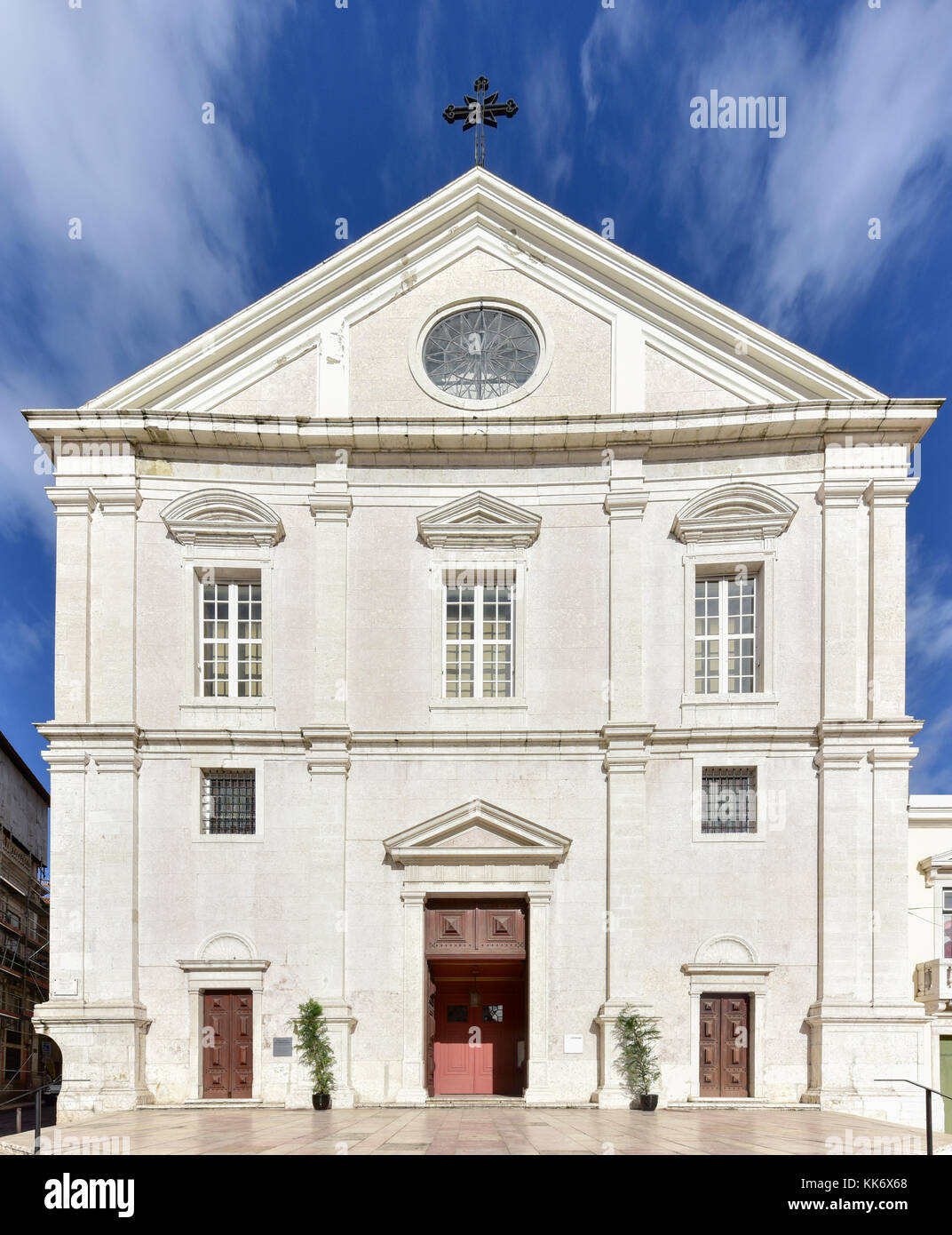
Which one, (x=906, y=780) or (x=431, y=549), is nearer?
(x=906, y=780)

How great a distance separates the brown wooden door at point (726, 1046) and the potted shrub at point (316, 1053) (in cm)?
707

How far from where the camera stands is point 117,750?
19.9 meters

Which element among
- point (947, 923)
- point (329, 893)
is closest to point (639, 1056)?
point (329, 893)

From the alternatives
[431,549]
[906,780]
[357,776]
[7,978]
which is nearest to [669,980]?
[906,780]

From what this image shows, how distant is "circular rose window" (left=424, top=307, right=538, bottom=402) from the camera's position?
70.2ft

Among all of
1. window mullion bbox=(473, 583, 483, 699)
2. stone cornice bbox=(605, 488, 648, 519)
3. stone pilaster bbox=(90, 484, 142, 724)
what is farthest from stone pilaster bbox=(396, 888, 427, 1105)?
stone cornice bbox=(605, 488, 648, 519)

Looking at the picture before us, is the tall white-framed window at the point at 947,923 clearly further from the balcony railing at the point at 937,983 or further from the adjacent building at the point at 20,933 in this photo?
the adjacent building at the point at 20,933

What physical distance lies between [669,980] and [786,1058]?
101 inches

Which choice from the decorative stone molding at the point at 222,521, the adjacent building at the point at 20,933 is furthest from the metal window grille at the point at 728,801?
the adjacent building at the point at 20,933

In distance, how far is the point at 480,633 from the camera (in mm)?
20641

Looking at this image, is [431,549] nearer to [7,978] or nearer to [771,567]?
[771,567]

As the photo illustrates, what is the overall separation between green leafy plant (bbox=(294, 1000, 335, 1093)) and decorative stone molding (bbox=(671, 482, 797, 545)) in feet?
38.6

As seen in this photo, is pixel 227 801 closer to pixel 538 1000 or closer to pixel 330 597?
pixel 330 597

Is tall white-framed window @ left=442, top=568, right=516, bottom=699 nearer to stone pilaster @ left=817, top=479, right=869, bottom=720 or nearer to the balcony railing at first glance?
stone pilaster @ left=817, top=479, right=869, bottom=720
